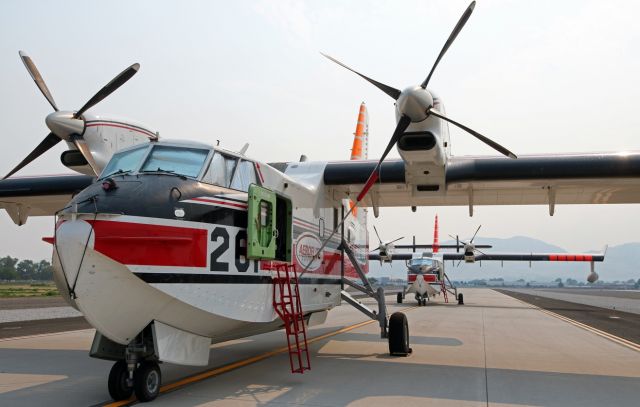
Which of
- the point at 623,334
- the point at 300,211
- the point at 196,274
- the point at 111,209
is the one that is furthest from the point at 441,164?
the point at 623,334

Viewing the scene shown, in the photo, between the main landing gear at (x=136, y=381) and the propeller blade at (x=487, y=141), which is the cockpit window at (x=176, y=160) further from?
the propeller blade at (x=487, y=141)

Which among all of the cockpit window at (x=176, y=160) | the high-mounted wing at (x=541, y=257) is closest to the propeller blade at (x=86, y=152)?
the cockpit window at (x=176, y=160)

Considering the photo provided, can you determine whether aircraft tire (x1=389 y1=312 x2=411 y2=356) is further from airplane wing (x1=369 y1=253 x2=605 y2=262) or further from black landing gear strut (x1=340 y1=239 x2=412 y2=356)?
airplane wing (x1=369 y1=253 x2=605 y2=262)

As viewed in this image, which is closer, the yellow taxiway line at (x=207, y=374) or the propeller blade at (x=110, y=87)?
the yellow taxiway line at (x=207, y=374)

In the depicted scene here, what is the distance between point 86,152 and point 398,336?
6.72 metres

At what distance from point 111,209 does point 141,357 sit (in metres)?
1.72

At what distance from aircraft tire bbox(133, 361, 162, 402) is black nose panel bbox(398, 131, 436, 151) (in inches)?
204

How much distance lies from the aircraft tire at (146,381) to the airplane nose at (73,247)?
4.39 ft

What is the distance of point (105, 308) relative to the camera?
494cm

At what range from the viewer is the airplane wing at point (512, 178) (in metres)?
9.08

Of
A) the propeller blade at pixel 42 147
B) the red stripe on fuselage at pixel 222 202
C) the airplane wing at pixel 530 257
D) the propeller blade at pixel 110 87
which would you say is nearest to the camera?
the red stripe on fuselage at pixel 222 202

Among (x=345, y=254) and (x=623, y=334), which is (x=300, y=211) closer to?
(x=345, y=254)

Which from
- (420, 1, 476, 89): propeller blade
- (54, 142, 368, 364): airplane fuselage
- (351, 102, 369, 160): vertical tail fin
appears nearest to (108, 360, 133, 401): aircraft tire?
(54, 142, 368, 364): airplane fuselage

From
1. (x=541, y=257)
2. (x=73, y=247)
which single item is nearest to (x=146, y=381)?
(x=73, y=247)
